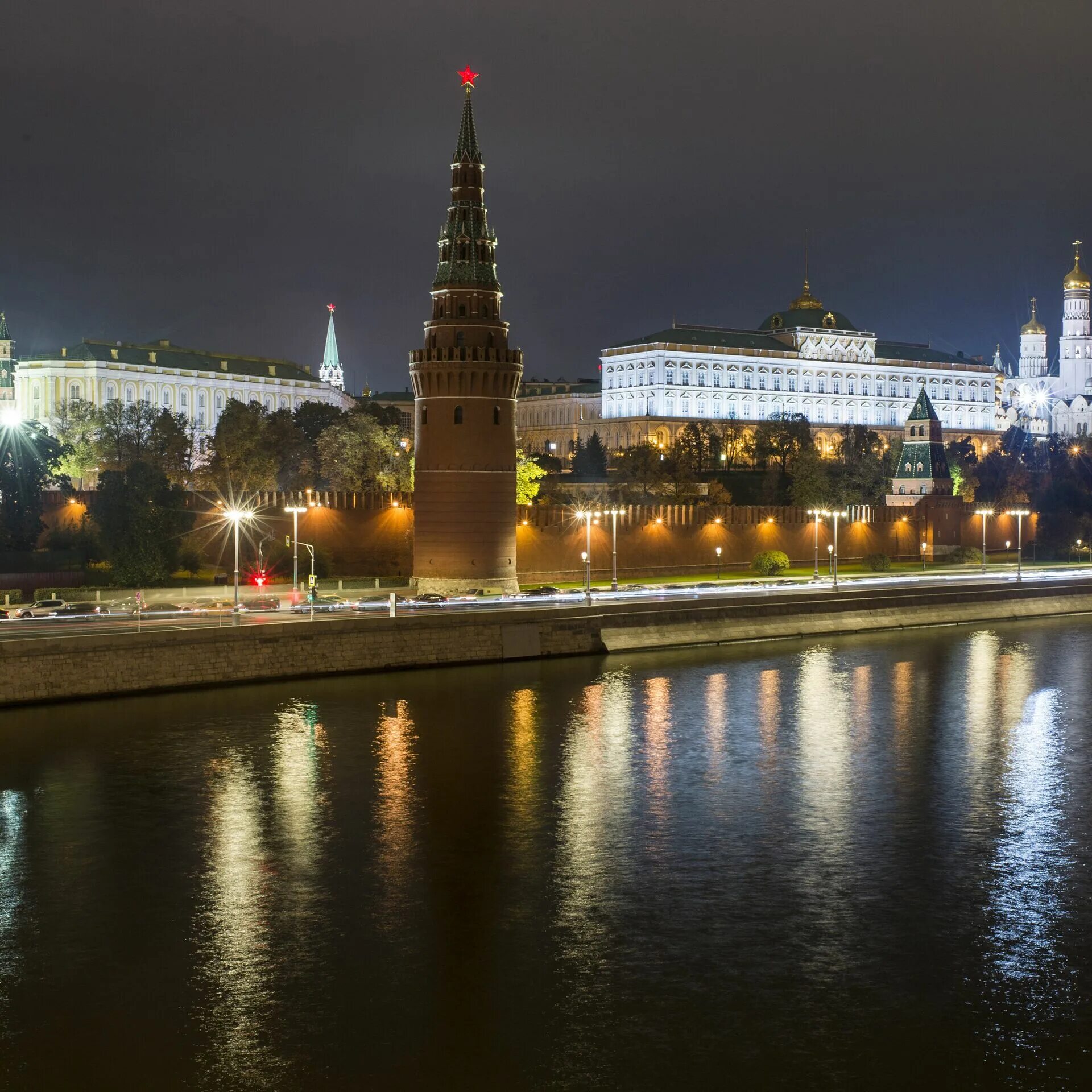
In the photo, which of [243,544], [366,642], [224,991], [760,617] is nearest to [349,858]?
[224,991]

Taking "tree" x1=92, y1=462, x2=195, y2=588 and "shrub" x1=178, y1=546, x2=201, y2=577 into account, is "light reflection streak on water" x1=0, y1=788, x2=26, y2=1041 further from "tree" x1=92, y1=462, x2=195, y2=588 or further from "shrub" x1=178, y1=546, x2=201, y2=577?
"shrub" x1=178, y1=546, x2=201, y2=577

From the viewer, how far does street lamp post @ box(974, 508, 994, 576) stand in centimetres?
7694

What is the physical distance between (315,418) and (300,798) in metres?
64.0

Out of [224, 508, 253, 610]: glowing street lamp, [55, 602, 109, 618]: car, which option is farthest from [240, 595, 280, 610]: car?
[55, 602, 109, 618]: car

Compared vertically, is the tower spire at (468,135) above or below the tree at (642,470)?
above

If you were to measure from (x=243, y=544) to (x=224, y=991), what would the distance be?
45.6 m

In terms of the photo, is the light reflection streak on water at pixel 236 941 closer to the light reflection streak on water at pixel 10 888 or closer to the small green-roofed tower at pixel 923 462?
the light reflection streak on water at pixel 10 888

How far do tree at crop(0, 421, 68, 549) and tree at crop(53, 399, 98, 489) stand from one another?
969 centimetres

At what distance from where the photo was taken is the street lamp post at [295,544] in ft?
165

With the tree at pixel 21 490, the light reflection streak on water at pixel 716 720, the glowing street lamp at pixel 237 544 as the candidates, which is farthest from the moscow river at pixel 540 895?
the tree at pixel 21 490

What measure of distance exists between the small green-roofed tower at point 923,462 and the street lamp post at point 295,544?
41.3 meters

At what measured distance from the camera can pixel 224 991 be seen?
1820 centimetres

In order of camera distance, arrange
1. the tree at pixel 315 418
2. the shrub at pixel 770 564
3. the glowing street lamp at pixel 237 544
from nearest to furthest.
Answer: the glowing street lamp at pixel 237 544 → the shrub at pixel 770 564 → the tree at pixel 315 418

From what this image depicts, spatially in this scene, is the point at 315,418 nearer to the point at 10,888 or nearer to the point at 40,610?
the point at 40,610
